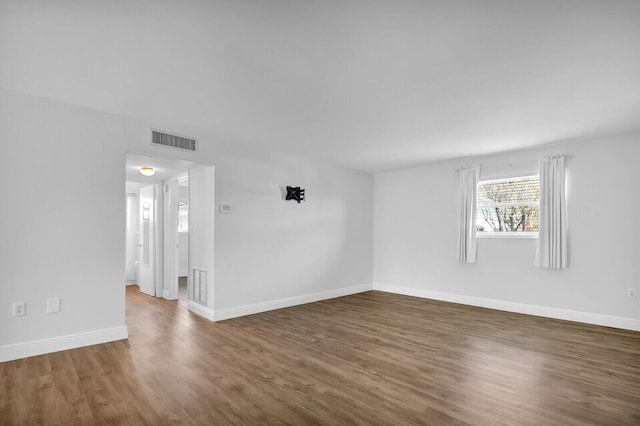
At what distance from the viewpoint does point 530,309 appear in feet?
16.7

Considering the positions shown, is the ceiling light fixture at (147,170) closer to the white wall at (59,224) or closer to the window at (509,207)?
the white wall at (59,224)

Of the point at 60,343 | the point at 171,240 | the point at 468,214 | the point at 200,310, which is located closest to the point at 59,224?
the point at 60,343

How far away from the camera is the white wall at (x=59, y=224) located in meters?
3.15

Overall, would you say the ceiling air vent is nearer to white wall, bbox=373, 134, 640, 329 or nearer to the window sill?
white wall, bbox=373, 134, 640, 329

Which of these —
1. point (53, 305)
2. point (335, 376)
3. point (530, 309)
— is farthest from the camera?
point (530, 309)

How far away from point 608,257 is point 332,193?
4270 mm

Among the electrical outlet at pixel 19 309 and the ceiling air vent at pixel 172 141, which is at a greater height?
the ceiling air vent at pixel 172 141

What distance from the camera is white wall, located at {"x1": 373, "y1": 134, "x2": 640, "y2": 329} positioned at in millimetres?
4426

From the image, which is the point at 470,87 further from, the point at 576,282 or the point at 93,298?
the point at 93,298

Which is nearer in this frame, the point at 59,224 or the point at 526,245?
the point at 59,224

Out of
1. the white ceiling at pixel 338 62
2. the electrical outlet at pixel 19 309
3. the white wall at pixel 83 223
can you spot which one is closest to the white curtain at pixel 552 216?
the white ceiling at pixel 338 62

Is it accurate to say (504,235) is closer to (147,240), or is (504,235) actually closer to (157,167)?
(157,167)

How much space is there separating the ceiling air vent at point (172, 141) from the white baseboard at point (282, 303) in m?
2.28

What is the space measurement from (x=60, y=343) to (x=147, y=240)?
332 centimetres
